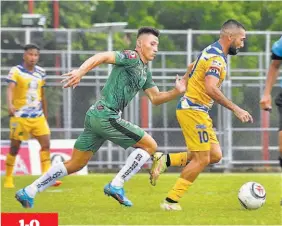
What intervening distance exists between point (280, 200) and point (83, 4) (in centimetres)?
2469

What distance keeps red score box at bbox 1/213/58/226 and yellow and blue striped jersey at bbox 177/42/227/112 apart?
3091 millimetres

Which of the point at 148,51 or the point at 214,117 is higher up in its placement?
the point at 148,51

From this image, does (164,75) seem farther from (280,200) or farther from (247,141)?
(280,200)

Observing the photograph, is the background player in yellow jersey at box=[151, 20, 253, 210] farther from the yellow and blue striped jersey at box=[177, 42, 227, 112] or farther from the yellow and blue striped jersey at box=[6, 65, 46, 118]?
the yellow and blue striped jersey at box=[6, 65, 46, 118]

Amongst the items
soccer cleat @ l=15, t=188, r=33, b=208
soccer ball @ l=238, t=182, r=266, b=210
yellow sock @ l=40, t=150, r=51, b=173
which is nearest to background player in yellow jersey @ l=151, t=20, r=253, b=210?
soccer ball @ l=238, t=182, r=266, b=210

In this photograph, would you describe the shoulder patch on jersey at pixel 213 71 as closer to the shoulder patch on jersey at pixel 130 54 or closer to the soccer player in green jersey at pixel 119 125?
the soccer player in green jersey at pixel 119 125

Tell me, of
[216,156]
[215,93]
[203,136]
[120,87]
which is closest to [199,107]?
[203,136]

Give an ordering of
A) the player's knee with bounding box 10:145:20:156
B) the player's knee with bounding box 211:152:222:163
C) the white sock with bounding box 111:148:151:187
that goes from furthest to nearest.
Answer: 1. the player's knee with bounding box 10:145:20:156
2. the player's knee with bounding box 211:152:222:163
3. the white sock with bounding box 111:148:151:187

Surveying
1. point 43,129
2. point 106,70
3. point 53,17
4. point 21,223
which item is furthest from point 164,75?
point 21,223

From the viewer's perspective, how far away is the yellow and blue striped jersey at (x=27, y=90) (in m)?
17.6

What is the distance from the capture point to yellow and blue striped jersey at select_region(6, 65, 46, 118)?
1758cm

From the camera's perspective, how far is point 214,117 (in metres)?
25.4

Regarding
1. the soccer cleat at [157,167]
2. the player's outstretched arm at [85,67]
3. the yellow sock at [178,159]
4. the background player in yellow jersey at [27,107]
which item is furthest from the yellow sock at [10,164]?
the player's outstretched arm at [85,67]

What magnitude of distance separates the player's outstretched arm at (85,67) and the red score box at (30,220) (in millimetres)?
1365
